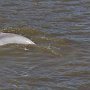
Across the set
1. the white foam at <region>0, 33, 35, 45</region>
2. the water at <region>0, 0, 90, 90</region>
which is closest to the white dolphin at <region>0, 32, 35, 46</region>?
the white foam at <region>0, 33, 35, 45</region>

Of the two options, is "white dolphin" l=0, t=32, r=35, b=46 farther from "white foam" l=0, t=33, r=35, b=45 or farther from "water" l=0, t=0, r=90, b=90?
"water" l=0, t=0, r=90, b=90

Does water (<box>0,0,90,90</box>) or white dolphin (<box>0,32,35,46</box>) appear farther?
white dolphin (<box>0,32,35,46</box>)

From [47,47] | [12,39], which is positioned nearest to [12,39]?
[12,39]

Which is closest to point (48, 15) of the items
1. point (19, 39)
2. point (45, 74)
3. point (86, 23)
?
point (86, 23)

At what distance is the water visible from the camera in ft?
27.8

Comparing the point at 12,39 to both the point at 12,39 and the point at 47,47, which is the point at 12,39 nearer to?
the point at 12,39

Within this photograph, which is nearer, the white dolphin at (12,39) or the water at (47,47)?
the water at (47,47)

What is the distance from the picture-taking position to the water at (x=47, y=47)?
27.8ft

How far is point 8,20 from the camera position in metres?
13.4

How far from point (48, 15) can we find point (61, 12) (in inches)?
19.8

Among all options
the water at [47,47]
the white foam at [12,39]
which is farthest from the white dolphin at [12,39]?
the water at [47,47]

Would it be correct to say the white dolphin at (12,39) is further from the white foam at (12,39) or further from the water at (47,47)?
the water at (47,47)

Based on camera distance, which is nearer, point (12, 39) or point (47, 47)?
point (47, 47)

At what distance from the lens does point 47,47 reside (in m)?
10.6
